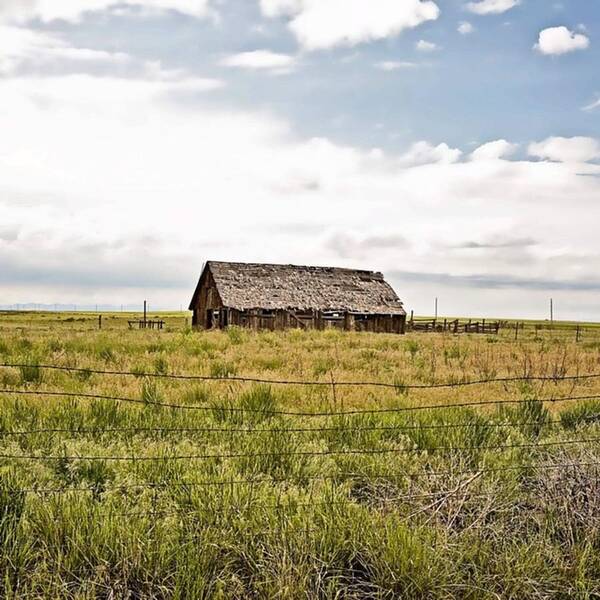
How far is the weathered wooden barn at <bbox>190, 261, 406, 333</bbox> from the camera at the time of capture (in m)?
39.5

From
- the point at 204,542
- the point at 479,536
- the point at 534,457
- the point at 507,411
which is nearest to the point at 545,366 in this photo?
the point at 507,411

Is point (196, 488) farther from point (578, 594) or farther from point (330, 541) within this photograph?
point (578, 594)

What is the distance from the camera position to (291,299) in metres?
41.0

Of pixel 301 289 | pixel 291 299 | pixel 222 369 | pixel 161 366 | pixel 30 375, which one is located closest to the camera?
pixel 30 375

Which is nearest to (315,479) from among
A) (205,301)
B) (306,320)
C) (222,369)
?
(222,369)

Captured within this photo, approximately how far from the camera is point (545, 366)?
50.4 ft

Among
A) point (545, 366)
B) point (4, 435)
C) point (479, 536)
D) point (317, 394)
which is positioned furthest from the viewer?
point (545, 366)

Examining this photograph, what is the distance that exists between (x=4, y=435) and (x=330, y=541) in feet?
13.0

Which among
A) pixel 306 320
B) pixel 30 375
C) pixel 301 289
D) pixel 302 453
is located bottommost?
pixel 302 453

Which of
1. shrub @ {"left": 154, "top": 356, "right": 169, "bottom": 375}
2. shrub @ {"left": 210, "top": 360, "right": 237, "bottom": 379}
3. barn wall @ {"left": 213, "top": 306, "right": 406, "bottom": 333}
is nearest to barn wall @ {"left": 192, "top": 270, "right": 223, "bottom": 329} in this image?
barn wall @ {"left": 213, "top": 306, "right": 406, "bottom": 333}

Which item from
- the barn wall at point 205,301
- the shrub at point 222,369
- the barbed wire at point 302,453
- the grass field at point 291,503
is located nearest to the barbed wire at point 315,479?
the grass field at point 291,503

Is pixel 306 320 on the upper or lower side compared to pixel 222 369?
upper

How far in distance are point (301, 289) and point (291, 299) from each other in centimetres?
191

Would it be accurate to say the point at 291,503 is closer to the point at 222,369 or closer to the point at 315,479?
the point at 315,479
